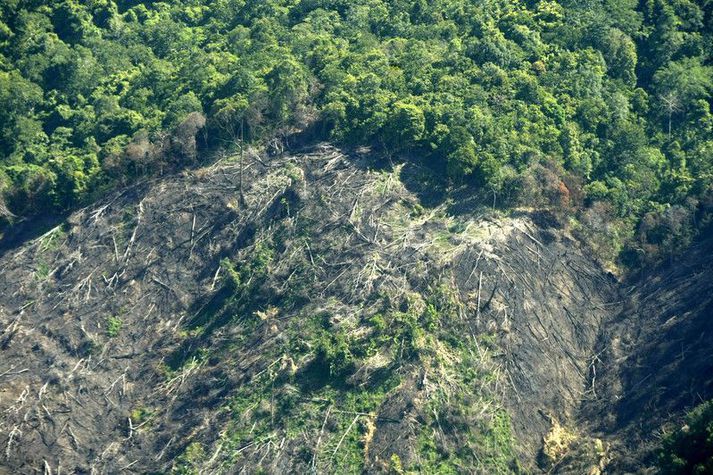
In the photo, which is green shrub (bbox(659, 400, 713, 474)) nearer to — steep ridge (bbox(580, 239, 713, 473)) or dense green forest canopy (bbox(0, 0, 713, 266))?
steep ridge (bbox(580, 239, 713, 473))

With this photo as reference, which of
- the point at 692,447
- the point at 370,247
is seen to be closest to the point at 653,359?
the point at 692,447

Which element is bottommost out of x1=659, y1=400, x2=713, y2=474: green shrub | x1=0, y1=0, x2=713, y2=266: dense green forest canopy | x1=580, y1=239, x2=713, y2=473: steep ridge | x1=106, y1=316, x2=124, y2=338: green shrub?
x1=106, y1=316, x2=124, y2=338: green shrub

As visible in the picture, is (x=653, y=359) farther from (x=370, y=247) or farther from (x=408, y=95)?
(x=408, y=95)

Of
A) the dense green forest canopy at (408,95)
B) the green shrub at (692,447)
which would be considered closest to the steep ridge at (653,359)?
the green shrub at (692,447)

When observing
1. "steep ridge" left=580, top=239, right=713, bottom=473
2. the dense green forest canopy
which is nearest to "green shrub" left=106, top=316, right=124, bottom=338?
the dense green forest canopy

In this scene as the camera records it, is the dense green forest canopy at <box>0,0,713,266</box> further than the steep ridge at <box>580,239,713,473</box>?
Yes

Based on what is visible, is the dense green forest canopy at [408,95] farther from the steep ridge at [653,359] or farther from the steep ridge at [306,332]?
the steep ridge at [653,359]
